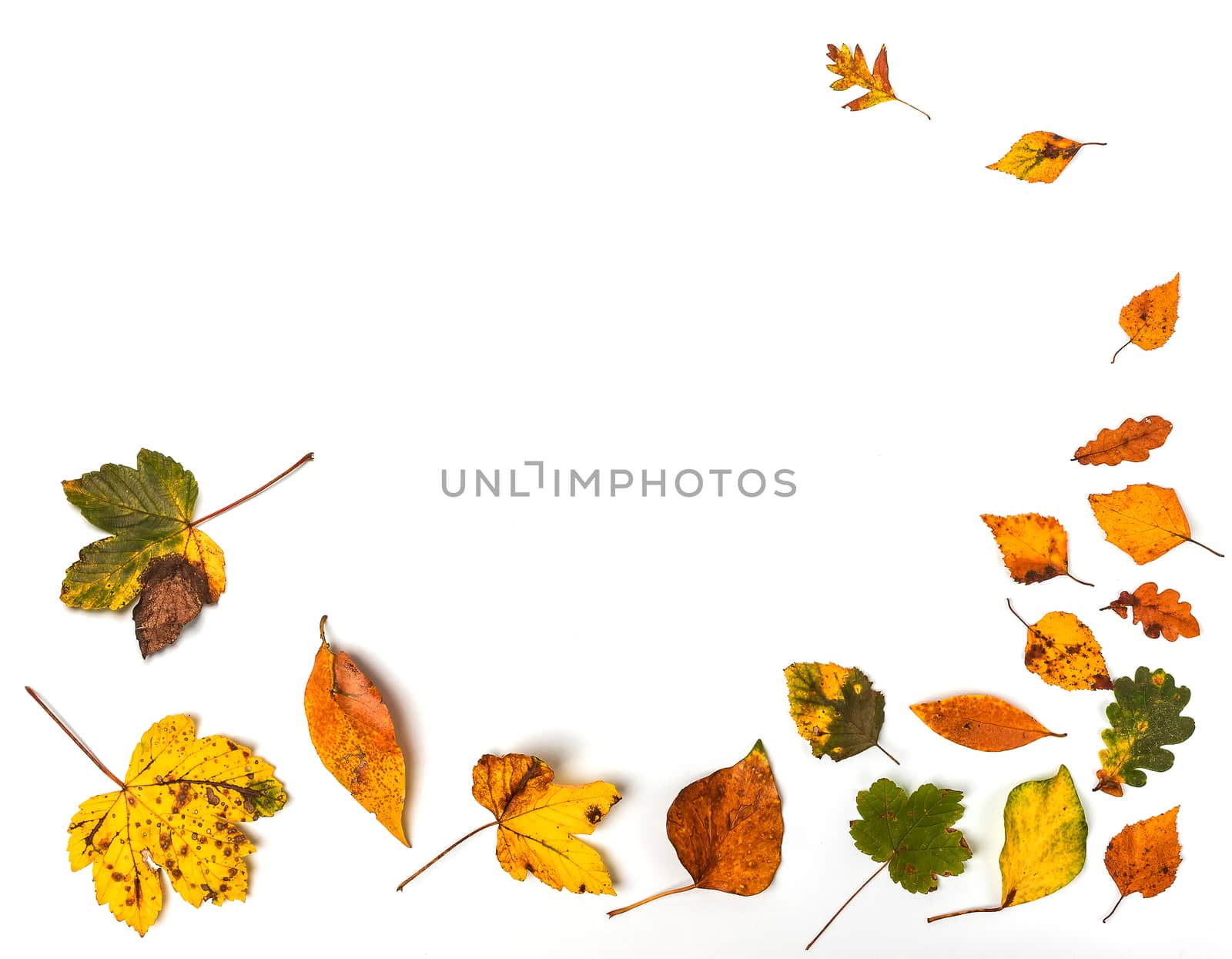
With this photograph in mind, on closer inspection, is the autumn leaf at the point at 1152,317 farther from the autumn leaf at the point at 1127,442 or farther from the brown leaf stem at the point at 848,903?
the brown leaf stem at the point at 848,903

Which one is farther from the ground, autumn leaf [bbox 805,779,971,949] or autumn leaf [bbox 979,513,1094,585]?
autumn leaf [bbox 979,513,1094,585]

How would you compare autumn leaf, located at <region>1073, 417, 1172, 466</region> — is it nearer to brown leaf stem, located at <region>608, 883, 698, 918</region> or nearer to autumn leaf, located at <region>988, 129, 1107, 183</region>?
autumn leaf, located at <region>988, 129, 1107, 183</region>

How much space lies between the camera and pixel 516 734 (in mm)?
678

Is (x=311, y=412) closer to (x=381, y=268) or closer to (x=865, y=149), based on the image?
(x=381, y=268)

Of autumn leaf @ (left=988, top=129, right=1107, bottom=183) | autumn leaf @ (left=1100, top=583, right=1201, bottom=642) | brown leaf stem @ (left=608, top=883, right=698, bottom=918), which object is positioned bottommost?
brown leaf stem @ (left=608, top=883, right=698, bottom=918)

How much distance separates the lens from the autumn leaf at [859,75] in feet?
2.28

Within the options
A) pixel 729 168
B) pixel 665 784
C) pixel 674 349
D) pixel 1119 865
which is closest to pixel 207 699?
pixel 665 784

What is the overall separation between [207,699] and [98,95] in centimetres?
53

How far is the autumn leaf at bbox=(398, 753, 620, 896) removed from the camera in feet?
2.11

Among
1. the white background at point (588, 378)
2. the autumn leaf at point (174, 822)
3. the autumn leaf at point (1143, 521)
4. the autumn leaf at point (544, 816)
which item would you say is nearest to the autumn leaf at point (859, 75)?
the white background at point (588, 378)

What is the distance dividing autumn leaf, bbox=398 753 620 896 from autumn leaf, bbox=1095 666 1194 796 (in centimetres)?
41

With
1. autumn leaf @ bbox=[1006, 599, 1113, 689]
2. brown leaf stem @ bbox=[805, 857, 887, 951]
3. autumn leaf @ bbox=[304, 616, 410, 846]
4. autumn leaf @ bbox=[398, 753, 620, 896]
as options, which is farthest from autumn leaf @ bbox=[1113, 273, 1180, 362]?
autumn leaf @ bbox=[304, 616, 410, 846]

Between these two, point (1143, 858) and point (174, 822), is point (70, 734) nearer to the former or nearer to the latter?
point (174, 822)

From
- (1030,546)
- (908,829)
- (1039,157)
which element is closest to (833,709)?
(908,829)
